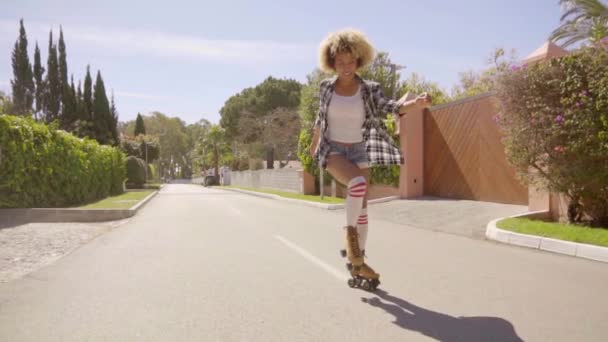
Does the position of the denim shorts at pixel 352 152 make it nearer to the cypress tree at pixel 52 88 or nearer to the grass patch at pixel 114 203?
the grass patch at pixel 114 203

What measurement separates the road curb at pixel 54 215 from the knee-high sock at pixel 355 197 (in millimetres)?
8625

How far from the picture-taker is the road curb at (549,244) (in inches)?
220

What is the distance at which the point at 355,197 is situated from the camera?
12.6 feet

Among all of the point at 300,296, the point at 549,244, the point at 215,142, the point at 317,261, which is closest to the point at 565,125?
the point at 549,244

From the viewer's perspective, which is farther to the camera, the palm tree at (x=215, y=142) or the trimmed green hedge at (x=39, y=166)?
the palm tree at (x=215, y=142)

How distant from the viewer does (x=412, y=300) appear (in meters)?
3.54

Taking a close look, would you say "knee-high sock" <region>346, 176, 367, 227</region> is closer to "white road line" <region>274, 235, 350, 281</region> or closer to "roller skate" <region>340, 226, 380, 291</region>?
"roller skate" <region>340, 226, 380, 291</region>

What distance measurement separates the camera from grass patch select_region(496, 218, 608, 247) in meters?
6.03

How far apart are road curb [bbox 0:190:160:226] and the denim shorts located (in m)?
8.51

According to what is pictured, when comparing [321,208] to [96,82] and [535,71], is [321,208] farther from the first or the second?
[96,82]

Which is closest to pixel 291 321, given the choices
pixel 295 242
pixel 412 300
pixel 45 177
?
pixel 412 300

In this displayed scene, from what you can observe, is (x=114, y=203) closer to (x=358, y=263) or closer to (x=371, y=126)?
(x=371, y=126)

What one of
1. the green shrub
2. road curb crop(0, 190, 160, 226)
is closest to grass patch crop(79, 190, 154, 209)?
road curb crop(0, 190, 160, 226)

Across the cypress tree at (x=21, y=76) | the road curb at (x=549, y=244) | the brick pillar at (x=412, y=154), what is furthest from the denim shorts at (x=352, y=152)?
the cypress tree at (x=21, y=76)
